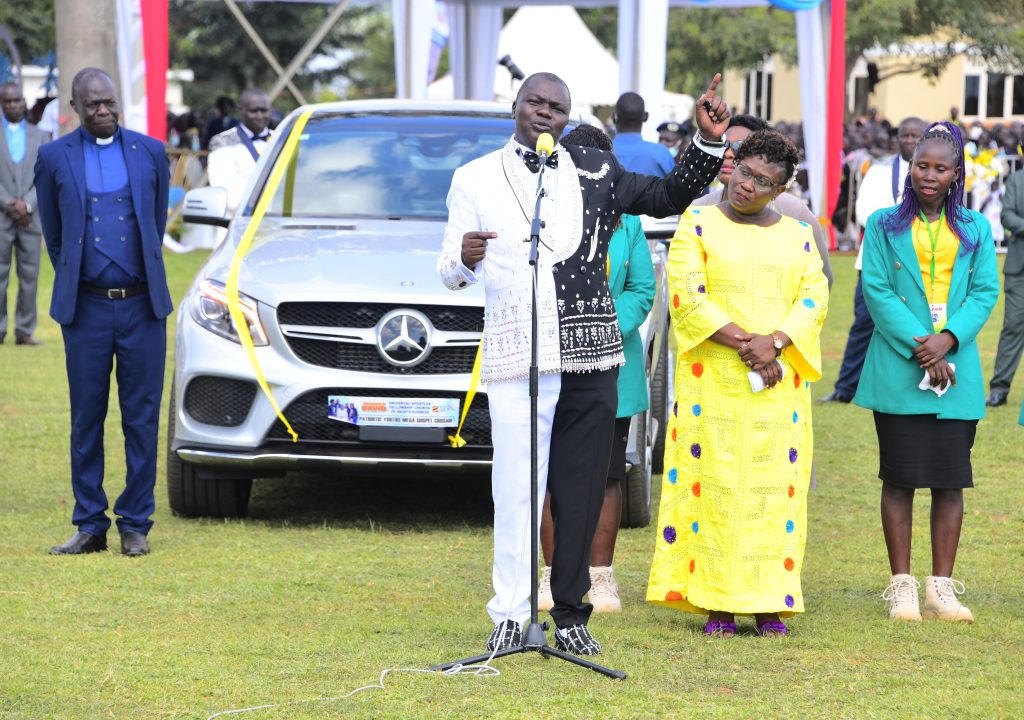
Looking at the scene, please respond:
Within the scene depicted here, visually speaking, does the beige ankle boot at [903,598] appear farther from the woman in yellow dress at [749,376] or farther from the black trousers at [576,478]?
the black trousers at [576,478]

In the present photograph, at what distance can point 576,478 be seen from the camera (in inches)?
217

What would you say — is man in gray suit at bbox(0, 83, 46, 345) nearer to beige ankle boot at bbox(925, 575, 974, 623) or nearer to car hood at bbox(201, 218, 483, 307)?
car hood at bbox(201, 218, 483, 307)

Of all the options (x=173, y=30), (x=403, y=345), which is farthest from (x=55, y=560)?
(x=173, y=30)

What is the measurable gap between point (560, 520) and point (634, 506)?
8.16ft

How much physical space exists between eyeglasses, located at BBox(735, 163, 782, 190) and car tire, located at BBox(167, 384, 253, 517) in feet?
10.1

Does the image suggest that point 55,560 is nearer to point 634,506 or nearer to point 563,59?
point 634,506

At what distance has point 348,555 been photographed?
732 cm

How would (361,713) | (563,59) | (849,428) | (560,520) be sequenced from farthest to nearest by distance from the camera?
(563,59) < (849,428) < (560,520) < (361,713)

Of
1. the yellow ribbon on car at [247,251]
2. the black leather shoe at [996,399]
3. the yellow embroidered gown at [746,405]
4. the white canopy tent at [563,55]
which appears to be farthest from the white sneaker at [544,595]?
the white canopy tent at [563,55]

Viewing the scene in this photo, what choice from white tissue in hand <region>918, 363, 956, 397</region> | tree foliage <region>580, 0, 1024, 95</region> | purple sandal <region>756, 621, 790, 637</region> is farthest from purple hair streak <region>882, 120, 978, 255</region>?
tree foliage <region>580, 0, 1024, 95</region>

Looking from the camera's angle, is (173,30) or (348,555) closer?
(348,555)

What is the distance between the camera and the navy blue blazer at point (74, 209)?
705cm

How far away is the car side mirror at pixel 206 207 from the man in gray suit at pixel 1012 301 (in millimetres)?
6168

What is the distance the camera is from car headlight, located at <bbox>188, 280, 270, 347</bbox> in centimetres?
754
